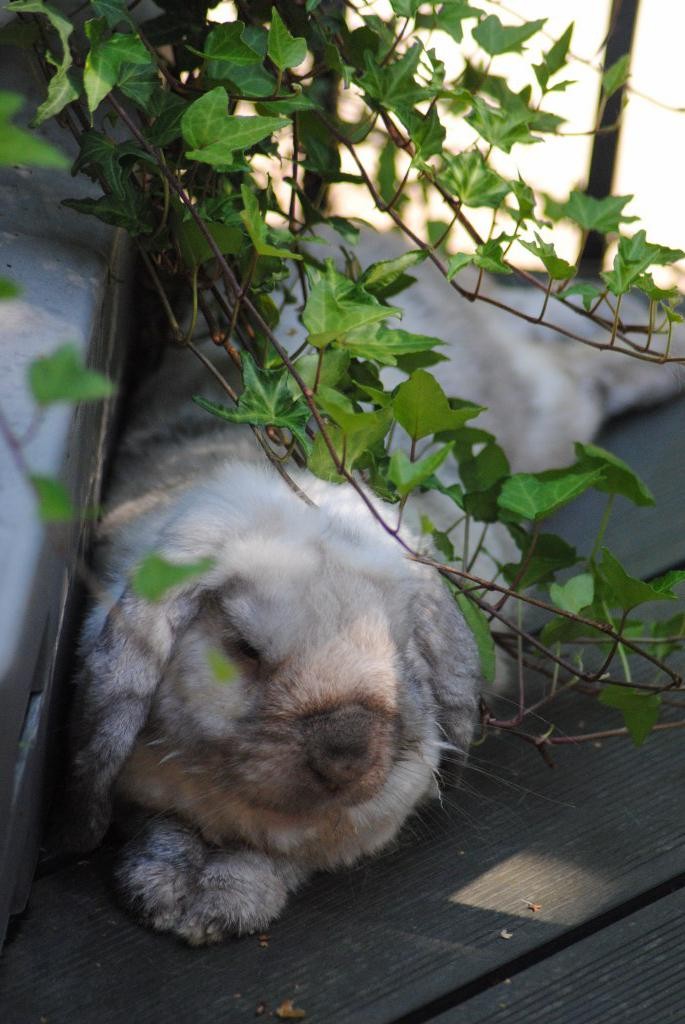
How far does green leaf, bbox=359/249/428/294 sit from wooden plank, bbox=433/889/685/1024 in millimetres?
1011

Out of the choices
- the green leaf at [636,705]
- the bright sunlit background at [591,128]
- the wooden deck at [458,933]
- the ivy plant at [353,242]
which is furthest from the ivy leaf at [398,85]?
the bright sunlit background at [591,128]

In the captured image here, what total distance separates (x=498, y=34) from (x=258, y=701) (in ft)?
3.80

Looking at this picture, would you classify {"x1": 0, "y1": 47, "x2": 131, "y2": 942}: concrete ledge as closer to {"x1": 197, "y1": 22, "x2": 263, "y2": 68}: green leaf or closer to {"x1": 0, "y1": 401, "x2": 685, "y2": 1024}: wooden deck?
{"x1": 0, "y1": 401, "x2": 685, "y2": 1024}: wooden deck

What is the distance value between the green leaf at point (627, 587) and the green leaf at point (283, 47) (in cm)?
82

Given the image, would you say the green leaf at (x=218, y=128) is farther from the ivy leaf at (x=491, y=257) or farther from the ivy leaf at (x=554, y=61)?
the ivy leaf at (x=554, y=61)

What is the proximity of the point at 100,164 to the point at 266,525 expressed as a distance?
598 mm

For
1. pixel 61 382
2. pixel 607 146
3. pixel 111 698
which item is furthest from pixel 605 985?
pixel 607 146

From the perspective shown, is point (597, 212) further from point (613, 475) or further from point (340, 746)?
point (340, 746)

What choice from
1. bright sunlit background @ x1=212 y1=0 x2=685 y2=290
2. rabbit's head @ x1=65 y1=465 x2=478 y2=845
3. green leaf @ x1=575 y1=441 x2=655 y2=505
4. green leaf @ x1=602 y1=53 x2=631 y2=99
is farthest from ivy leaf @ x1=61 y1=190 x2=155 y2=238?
bright sunlit background @ x1=212 y1=0 x2=685 y2=290

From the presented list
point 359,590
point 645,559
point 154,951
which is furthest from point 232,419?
point 645,559

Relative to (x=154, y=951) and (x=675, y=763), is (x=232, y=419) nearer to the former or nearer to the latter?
(x=154, y=951)

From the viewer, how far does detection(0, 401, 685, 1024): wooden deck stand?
1.56 metres

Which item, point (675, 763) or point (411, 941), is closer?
point (411, 941)

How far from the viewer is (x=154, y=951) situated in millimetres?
1638
